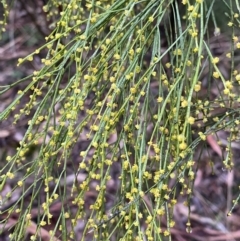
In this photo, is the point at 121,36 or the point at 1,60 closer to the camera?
the point at 121,36

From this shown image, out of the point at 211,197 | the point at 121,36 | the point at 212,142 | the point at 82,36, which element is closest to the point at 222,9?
the point at 212,142

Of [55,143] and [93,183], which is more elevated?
[55,143]

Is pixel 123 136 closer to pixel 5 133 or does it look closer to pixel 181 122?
pixel 181 122

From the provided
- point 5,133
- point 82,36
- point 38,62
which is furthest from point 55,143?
point 38,62

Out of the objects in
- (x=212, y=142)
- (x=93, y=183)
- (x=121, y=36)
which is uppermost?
(x=121, y=36)

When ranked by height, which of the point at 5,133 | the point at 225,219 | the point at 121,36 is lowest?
the point at 225,219

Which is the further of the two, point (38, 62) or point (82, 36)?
point (38, 62)

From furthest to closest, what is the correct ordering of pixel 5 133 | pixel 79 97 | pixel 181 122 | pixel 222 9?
pixel 5 133, pixel 222 9, pixel 181 122, pixel 79 97

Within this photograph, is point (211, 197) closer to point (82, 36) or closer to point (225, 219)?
point (225, 219)

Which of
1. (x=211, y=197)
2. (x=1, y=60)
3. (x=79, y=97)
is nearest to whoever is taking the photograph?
(x=79, y=97)
